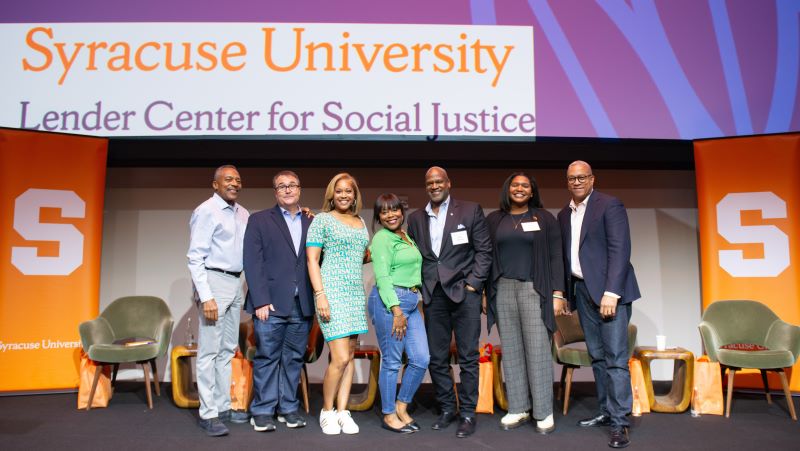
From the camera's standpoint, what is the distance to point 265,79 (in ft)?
15.1

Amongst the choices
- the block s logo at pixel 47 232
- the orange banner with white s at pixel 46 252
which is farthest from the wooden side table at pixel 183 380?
the block s logo at pixel 47 232

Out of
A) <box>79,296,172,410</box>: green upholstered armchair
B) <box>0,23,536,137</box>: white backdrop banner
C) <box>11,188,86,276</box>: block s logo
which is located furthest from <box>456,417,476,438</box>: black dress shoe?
<box>11,188,86,276</box>: block s logo

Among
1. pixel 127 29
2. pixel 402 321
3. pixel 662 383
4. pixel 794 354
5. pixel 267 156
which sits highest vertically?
pixel 127 29

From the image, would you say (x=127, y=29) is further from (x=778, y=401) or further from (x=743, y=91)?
(x=778, y=401)

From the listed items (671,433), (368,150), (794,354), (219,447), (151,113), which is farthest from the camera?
(368,150)

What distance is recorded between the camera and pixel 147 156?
5.18 metres

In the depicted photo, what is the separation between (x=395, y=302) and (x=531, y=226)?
0.97 metres

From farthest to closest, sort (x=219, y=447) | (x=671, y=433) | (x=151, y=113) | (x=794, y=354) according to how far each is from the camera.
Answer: (x=151, y=113) → (x=794, y=354) → (x=671, y=433) → (x=219, y=447)

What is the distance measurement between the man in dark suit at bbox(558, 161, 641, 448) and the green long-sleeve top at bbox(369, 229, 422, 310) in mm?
1021

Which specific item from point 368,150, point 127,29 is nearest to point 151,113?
point 127,29

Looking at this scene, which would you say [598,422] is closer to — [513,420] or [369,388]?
[513,420]

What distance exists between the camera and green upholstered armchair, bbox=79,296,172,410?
4.23m

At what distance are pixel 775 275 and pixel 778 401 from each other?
1.01 meters

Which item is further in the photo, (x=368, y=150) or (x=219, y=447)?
(x=368, y=150)
